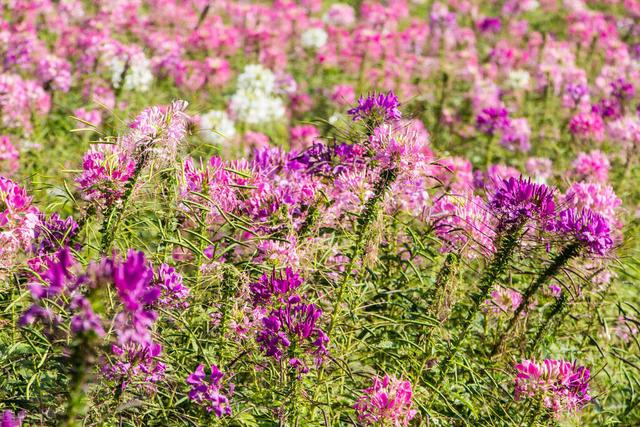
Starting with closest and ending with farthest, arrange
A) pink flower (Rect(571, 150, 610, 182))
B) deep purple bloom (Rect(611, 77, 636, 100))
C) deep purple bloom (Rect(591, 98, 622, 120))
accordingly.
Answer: pink flower (Rect(571, 150, 610, 182)), deep purple bloom (Rect(591, 98, 622, 120)), deep purple bloom (Rect(611, 77, 636, 100))

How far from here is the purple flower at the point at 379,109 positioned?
260 cm

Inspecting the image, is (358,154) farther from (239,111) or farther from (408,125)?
(239,111)

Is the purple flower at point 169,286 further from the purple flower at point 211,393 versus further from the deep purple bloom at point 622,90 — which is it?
the deep purple bloom at point 622,90

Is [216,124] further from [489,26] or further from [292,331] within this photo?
[489,26]

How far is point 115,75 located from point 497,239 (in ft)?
13.2

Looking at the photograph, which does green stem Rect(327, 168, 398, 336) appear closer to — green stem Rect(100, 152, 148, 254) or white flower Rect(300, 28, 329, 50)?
green stem Rect(100, 152, 148, 254)

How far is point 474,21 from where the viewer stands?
35.4 ft

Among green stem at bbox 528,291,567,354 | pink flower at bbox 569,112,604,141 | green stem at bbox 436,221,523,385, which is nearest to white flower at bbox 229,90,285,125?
pink flower at bbox 569,112,604,141

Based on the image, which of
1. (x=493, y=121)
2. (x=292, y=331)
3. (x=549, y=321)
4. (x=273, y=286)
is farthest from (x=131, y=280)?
→ (x=493, y=121)

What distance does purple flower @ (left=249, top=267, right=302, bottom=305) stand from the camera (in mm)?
2365

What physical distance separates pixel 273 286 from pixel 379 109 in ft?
2.52

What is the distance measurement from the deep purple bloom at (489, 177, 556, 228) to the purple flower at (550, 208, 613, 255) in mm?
127

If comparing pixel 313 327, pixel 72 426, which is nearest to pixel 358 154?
pixel 313 327

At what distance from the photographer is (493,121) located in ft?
19.2
